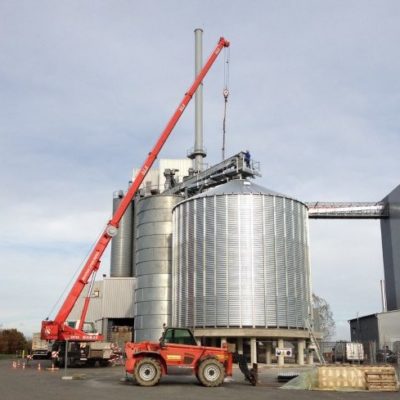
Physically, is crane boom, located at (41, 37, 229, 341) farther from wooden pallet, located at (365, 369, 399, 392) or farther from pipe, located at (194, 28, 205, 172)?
wooden pallet, located at (365, 369, 399, 392)

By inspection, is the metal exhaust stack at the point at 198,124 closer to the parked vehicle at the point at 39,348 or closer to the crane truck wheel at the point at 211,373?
the parked vehicle at the point at 39,348

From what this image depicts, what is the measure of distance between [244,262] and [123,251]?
31.8 metres

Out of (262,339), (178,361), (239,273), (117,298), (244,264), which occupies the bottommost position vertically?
(178,361)

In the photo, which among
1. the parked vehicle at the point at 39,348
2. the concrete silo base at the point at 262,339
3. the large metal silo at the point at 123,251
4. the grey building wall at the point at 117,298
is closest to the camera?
the concrete silo base at the point at 262,339

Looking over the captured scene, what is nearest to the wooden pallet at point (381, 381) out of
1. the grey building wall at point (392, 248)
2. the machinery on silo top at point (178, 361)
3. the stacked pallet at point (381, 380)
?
the stacked pallet at point (381, 380)

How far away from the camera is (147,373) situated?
A: 21.4 m

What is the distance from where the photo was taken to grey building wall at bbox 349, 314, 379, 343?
197 feet

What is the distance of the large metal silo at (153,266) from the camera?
47688 millimetres

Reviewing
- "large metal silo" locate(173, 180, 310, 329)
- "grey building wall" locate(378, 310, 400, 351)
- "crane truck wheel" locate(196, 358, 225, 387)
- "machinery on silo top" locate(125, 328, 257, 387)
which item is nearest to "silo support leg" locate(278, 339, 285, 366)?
"large metal silo" locate(173, 180, 310, 329)

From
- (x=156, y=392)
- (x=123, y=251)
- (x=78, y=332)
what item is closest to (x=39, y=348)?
(x=78, y=332)

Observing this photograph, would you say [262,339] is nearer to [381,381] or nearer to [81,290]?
[81,290]

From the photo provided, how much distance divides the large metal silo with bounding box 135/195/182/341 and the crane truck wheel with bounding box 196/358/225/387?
86.0 feet

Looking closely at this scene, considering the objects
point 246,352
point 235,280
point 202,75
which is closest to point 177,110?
point 202,75

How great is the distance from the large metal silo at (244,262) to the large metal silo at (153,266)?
590cm
